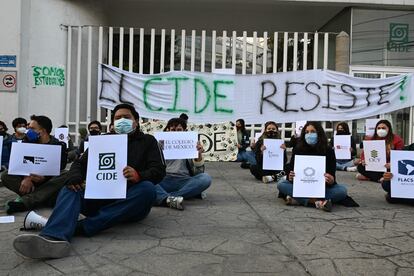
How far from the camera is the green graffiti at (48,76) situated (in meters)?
13.4

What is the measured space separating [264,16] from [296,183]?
39.0 ft

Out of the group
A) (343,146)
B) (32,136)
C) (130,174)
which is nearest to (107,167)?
(130,174)

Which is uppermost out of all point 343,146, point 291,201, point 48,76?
point 48,76

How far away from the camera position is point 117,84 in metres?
13.2

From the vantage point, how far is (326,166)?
19.9ft

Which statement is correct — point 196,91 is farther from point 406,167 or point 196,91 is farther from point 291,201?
point 406,167

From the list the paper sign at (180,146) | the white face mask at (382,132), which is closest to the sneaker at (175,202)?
the paper sign at (180,146)

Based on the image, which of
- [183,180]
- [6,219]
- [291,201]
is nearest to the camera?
[6,219]

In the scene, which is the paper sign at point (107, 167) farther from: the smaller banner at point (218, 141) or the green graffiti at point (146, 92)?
the green graffiti at point (146, 92)

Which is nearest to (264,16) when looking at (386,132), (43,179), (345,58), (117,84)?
(345,58)

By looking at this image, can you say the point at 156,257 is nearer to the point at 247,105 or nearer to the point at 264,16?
the point at 247,105

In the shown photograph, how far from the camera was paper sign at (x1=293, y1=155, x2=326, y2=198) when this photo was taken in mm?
5898

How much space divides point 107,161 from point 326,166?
117 inches

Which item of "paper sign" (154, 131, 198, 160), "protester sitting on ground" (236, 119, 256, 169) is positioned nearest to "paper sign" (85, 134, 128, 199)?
"paper sign" (154, 131, 198, 160)
